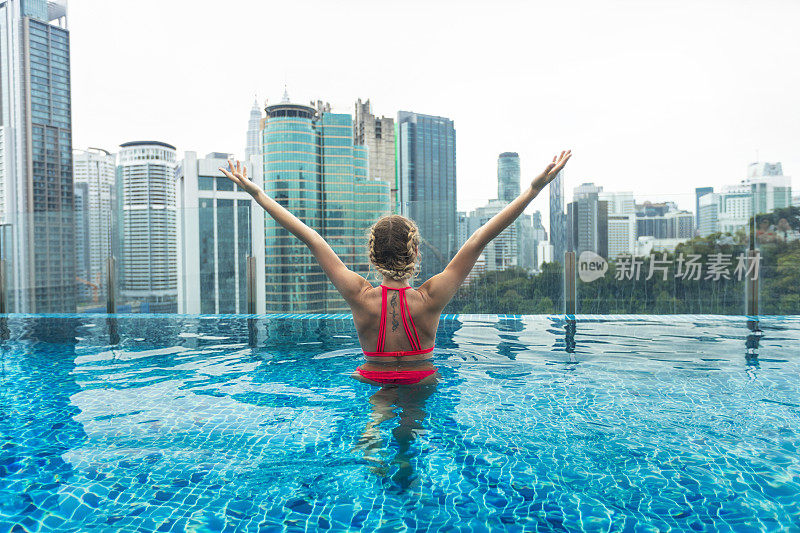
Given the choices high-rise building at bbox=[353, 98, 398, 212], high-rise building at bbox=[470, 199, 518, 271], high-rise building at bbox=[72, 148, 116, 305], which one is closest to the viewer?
high-rise building at bbox=[470, 199, 518, 271]

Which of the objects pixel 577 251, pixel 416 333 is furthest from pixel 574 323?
pixel 416 333

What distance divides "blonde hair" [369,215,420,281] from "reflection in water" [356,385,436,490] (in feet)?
1.88

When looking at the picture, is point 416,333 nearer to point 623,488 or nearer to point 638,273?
point 623,488

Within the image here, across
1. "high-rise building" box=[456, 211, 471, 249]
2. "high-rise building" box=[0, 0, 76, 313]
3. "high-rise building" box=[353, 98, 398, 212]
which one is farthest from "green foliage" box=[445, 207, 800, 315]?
"high-rise building" box=[353, 98, 398, 212]

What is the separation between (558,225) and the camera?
28.3 ft

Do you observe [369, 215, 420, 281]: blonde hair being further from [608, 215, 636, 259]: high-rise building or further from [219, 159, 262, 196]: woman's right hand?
[608, 215, 636, 259]: high-rise building

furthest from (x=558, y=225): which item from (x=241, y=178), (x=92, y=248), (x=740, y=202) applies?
(x=92, y=248)

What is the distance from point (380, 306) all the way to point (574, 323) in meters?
5.22

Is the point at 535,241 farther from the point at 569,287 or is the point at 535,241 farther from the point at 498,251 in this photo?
the point at 569,287

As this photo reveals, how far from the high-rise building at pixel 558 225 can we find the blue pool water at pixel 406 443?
3.71m

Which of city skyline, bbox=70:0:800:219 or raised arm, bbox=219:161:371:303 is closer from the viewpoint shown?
raised arm, bbox=219:161:371:303

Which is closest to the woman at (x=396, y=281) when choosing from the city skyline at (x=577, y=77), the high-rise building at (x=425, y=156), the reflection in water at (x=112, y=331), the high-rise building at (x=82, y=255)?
the reflection in water at (x=112, y=331)

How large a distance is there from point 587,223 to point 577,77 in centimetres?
2272

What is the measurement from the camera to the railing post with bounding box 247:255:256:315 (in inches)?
325
